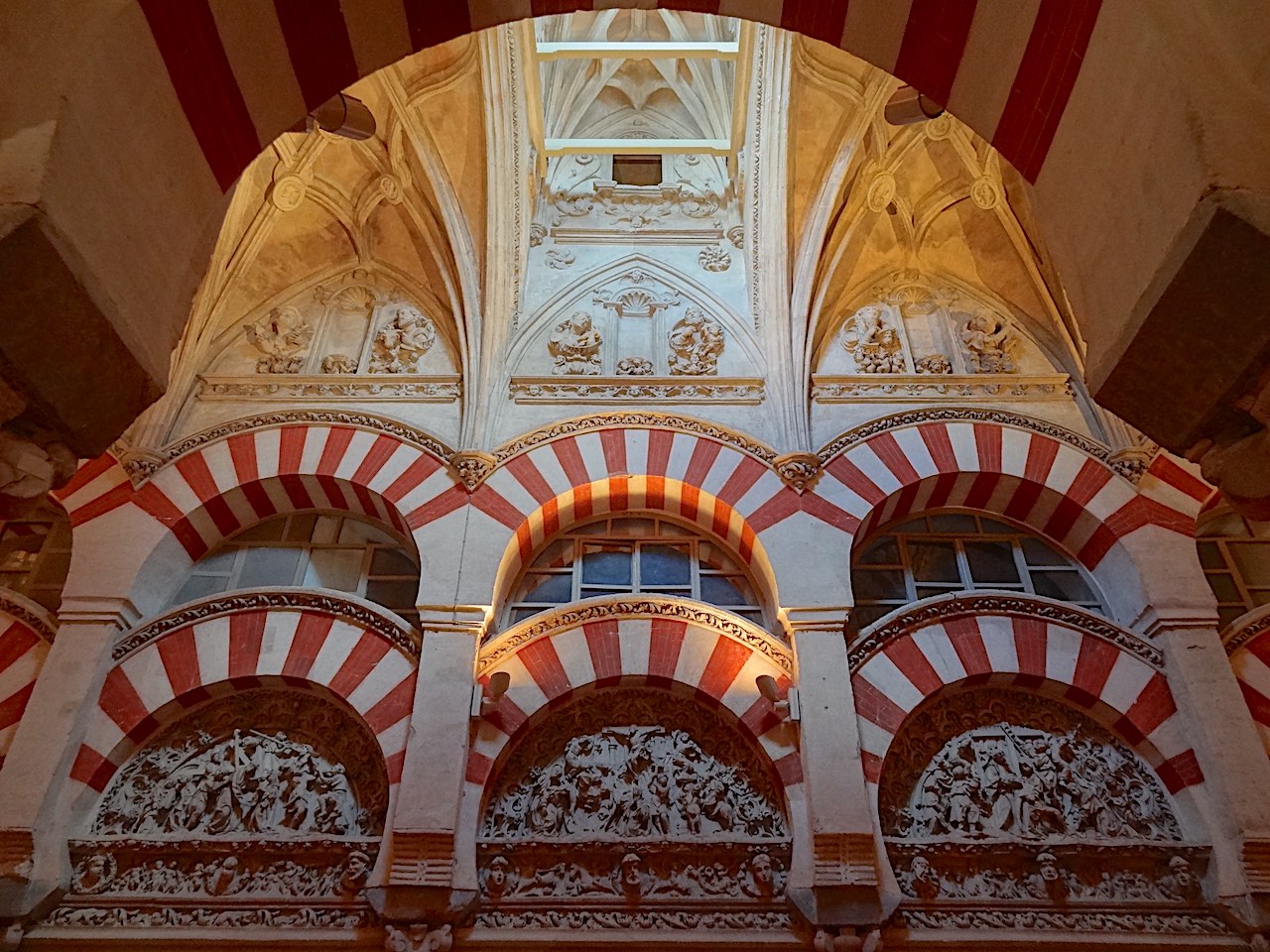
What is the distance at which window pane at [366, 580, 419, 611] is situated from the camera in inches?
221

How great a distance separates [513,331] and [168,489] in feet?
8.63

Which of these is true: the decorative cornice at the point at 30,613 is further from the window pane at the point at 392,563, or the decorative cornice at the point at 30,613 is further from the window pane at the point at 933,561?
the window pane at the point at 933,561

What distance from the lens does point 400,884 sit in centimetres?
418

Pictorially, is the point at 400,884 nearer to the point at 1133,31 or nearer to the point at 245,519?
the point at 245,519

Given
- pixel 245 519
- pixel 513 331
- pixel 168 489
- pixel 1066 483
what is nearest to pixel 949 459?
pixel 1066 483

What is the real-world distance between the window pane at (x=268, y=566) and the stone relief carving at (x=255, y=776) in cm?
84

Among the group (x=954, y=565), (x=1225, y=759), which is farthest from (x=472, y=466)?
(x=1225, y=759)

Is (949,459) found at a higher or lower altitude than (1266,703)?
higher

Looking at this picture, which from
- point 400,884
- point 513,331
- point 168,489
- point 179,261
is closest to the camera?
point 179,261

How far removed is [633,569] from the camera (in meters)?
5.74

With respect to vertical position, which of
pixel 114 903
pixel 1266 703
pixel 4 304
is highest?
pixel 1266 703

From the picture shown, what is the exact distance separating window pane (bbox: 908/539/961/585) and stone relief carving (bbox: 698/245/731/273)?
2671 millimetres

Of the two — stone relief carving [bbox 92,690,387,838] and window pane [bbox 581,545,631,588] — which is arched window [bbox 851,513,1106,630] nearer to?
window pane [bbox 581,545,631,588]

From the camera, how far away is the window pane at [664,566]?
5.70 metres
